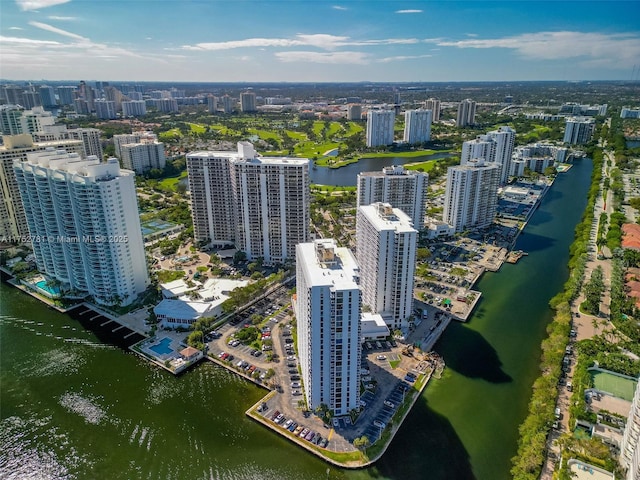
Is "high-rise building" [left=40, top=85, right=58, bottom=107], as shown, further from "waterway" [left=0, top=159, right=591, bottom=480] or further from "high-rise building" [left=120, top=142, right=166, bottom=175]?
"waterway" [left=0, top=159, right=591, bottom=480]

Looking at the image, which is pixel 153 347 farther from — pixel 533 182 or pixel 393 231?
pixel 533 182

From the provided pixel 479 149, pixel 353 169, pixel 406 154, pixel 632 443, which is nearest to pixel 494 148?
pixel 479 149

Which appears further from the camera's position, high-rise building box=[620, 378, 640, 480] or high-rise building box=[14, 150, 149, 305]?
high-rise building box=[14, 150, 149, 305]

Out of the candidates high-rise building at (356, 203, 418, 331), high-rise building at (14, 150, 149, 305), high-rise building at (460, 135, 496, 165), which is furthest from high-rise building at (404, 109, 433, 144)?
high-rise building at (14, 150, 149, 305)

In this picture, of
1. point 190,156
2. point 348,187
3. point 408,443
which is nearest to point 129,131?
point 348,187

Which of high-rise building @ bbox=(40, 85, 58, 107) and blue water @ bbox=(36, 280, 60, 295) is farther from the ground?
high-rise building @ bbox=(40, 85, 58, 107)

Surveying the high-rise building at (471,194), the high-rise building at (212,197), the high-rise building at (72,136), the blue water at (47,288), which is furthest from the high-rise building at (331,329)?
the high-rise building at (72,136)
